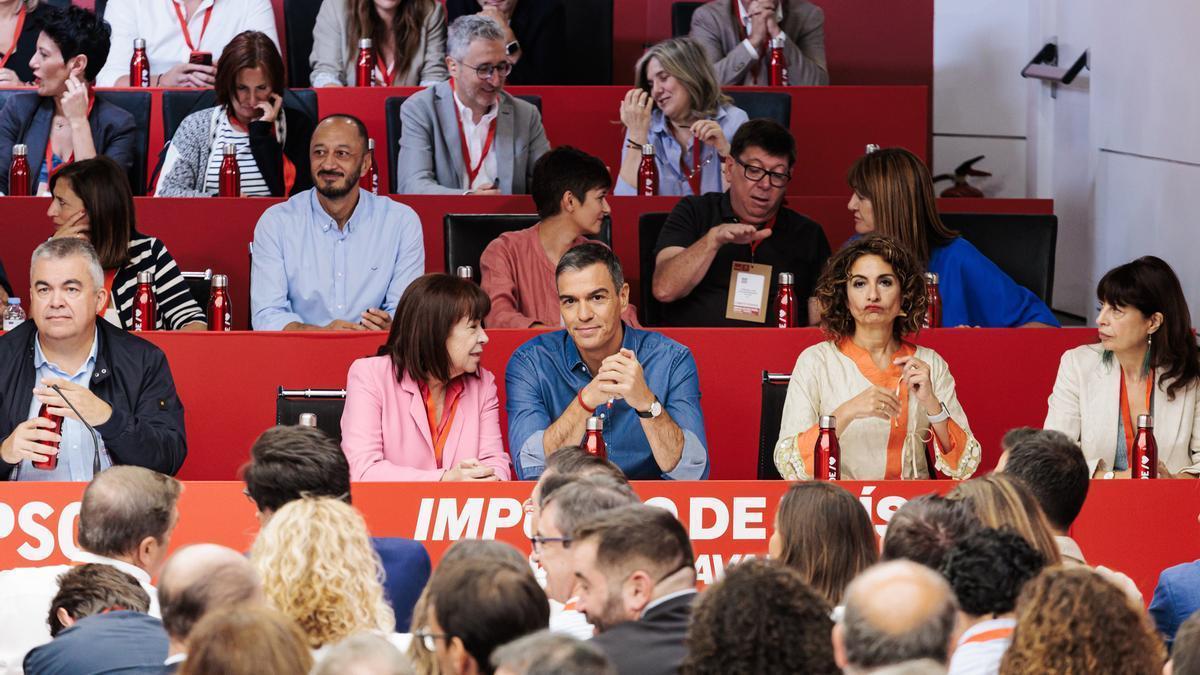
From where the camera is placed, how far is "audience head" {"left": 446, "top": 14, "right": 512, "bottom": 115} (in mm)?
6875

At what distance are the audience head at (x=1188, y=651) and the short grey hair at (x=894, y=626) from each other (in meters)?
0.35

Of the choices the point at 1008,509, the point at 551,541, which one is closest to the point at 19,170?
the point at 551,541

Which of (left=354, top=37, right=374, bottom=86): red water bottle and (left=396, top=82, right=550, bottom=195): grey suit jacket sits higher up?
(left=354, top=37, right=374, bottom=86): red water bottle

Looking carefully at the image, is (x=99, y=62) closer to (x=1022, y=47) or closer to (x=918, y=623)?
(x=1022, y=47)

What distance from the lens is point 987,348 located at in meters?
5.29

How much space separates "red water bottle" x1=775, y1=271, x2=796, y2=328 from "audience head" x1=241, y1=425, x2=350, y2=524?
2.26 metres

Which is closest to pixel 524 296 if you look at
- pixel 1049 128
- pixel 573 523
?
pixel 573 523

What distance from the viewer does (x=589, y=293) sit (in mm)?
4762

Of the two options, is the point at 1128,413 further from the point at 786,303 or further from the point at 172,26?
the point at 172,26

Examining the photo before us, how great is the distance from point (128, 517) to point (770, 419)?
6.58 feet

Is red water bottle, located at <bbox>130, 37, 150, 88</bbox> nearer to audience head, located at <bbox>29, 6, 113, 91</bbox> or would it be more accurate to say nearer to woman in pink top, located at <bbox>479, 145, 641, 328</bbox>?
audience head, located at <bbox>29, 6, 113, 91</bbox>

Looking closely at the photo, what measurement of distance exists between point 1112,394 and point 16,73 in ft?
17.7

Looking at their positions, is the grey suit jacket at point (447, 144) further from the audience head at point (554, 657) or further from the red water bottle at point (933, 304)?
the audience head at point (554, 657)

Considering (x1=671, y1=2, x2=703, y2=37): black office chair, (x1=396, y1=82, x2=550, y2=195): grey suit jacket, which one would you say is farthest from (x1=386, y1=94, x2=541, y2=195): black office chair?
(x1=671, y1=2, x2=703, y2=37): black office chair
